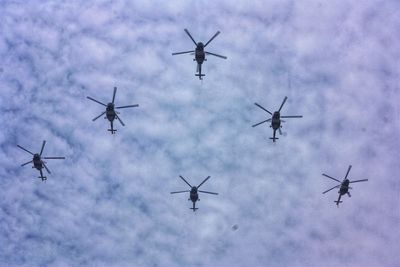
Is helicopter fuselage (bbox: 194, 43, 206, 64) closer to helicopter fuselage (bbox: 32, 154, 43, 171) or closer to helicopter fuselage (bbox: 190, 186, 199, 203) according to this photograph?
helicopter fuselage (bbox: 190, 186, 199, 203)

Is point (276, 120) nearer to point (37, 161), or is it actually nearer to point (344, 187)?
point (344, 187)

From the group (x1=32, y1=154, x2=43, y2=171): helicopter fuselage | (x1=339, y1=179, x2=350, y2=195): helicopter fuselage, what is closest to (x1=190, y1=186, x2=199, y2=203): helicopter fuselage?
(x1=339, y1=179, x2=350, y2=195): helicopter fuselage

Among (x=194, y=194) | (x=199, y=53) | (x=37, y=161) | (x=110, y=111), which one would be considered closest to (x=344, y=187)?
(x=194, y=194)

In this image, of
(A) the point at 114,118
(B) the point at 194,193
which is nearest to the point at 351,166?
(B) the point at 194,193

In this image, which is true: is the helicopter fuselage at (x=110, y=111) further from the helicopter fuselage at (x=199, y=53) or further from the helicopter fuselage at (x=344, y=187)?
the helicopter fuselage at (x=344, y=187)

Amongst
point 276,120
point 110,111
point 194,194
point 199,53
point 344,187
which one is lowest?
point 194,194

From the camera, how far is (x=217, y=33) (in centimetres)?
4441

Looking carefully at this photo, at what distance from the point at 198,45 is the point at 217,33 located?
2432 mm

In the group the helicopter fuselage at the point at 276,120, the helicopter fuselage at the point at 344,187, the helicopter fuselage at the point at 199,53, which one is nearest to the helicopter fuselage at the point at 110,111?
the helicopter fuselage at the point at 199,53

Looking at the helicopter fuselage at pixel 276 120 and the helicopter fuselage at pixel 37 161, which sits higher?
the helicopter fuselage at pixel 276 120

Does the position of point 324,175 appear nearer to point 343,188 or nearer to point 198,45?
point 343,188

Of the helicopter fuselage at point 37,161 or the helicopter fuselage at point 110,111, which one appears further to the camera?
the helicopter fuselage at point 37,161

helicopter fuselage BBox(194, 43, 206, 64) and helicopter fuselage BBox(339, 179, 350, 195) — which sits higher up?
helicopter fuselage BBox(194, 43, 206, 64)

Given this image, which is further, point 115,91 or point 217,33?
point 115,91
